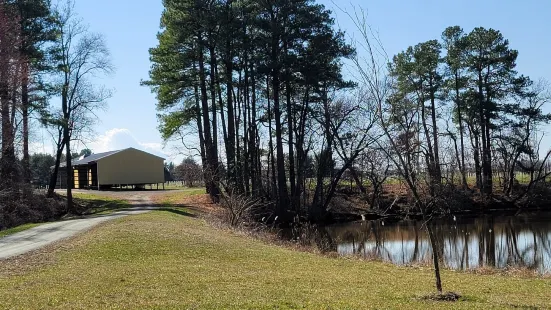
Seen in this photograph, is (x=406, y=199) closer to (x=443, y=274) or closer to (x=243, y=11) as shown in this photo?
(x=243, y=11)

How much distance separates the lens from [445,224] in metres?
34.6

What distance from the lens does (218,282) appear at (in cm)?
1029

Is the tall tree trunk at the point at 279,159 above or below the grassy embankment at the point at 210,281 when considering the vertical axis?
above

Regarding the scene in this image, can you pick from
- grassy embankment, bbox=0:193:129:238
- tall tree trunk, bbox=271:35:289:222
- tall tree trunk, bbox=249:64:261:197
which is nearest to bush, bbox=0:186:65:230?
grassy embankment, bbox=0:193:129:238

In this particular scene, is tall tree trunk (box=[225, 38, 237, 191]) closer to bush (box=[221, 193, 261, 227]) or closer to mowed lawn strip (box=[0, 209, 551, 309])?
bush (box=[221, 193, 261, 227])

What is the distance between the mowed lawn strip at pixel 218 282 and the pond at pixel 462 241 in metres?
6.04

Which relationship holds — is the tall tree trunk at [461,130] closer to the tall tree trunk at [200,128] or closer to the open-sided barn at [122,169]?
the tall tree trunk at [200,128]

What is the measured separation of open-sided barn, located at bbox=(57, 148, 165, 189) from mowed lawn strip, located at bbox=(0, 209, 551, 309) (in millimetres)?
38086

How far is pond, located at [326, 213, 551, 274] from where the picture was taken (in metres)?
19.9

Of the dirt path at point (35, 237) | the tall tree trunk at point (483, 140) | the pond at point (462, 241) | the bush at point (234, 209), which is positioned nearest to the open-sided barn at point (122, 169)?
the pond at point (462, 241)

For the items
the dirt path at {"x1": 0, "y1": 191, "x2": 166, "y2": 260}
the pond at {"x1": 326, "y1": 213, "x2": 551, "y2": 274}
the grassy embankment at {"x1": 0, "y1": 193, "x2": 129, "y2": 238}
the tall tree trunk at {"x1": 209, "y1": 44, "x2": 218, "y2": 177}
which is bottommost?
the pond at {"x1": 326, "y1": 213, "x2": 551, "y2": 274}

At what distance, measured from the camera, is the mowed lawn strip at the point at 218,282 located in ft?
27.1

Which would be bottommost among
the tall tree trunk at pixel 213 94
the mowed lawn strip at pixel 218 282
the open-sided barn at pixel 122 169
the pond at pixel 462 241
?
the pond at pixel 462 241

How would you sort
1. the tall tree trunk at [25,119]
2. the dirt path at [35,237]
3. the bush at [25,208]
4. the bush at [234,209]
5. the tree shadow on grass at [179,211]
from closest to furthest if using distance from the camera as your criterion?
the dirt path at [35,237] < the bush at [234,209] < the bush at [25,208] < the tall tree trunk at [25,119] < the tree shadow on grass at [179,211]
